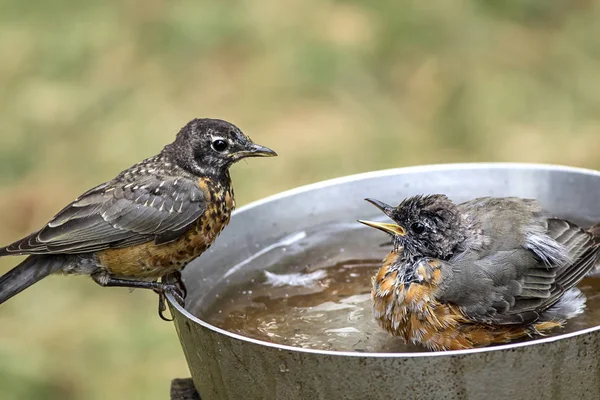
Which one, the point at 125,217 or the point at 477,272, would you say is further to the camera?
the point at 125,217

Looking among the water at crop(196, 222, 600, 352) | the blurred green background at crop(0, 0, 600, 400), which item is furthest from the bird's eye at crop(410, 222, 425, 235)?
the blurred green background at crop(0, 0, 600, 400)

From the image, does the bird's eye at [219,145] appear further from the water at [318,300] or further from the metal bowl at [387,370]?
the metal bowl at [387,370]

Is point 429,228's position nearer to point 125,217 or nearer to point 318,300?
point 318,300

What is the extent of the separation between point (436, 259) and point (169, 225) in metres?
1.40

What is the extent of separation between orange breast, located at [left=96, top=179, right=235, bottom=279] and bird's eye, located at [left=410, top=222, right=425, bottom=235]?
997mm

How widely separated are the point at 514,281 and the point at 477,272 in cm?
15

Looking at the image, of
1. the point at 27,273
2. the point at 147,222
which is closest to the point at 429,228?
the point at 147,222

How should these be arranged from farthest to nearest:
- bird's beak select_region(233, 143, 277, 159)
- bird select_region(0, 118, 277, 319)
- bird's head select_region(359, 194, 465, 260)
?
bird's beak select_region(233, 143, 277, 159) < bird select_region(0, 118, 277, 319) < bird's head select_region(359, 194, 465, 260)

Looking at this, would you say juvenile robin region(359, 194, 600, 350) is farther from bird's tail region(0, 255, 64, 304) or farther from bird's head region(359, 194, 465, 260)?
bird's tail region(0, 255, 64, 304)

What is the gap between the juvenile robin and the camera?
Answer: 12.4ft

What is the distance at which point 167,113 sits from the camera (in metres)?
10.3

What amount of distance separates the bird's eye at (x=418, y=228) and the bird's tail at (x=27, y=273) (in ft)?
5.81

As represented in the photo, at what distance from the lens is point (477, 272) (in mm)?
3859

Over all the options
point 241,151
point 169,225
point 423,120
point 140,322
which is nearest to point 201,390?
point 169,225
